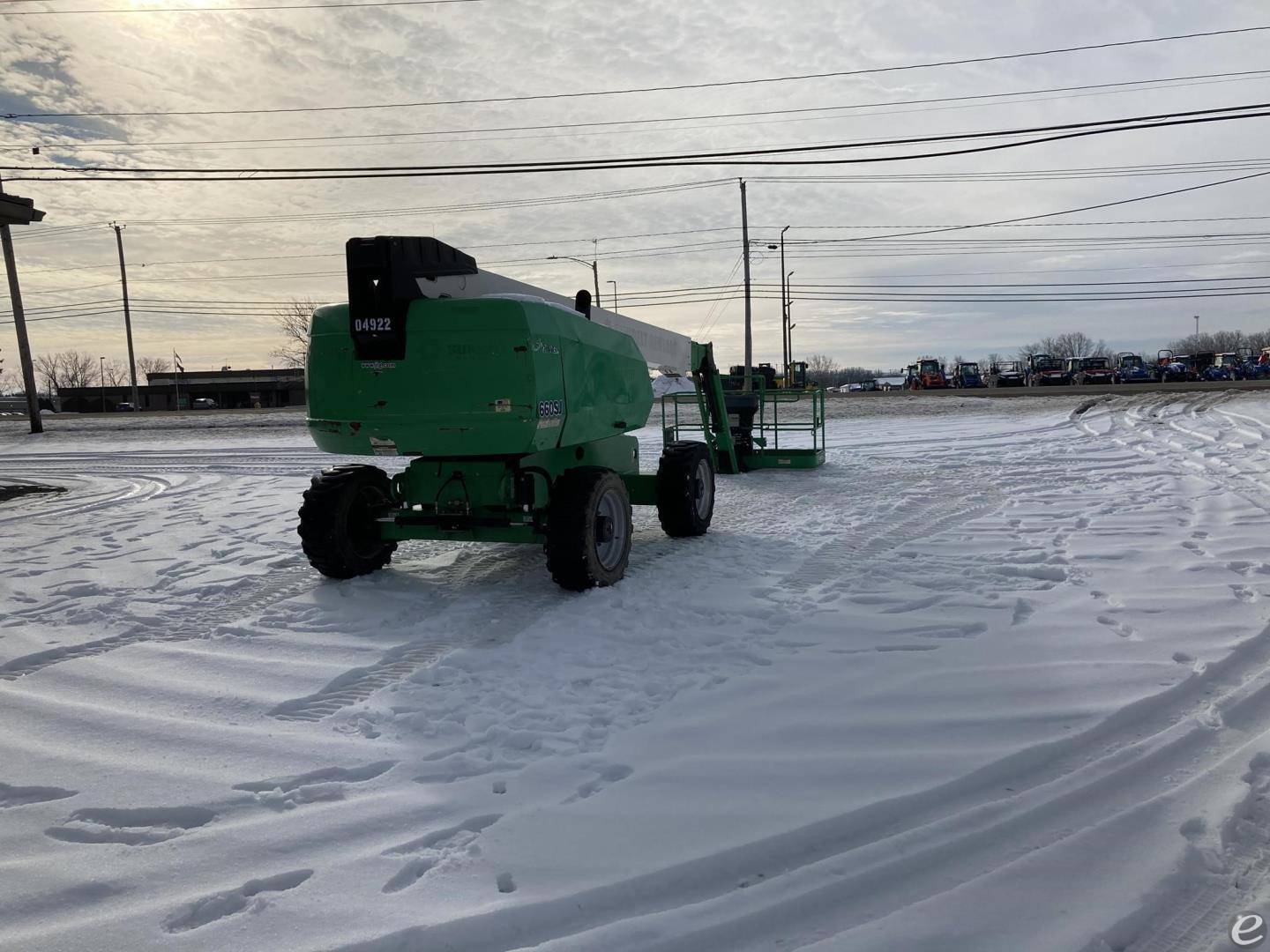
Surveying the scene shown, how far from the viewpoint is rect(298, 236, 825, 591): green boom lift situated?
19.6 feet

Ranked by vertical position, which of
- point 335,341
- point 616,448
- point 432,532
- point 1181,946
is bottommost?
point 1181,946

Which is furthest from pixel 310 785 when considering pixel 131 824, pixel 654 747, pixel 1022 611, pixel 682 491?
pixel 682 491

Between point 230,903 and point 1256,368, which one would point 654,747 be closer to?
point 230,903

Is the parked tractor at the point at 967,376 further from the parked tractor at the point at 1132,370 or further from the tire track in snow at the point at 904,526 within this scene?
the tire track in snow at the point at 904,526

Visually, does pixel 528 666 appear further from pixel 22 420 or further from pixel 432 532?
pixel 22 420

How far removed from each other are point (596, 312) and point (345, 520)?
291 centimetres

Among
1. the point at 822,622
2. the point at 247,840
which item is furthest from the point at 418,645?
the point at 822,622

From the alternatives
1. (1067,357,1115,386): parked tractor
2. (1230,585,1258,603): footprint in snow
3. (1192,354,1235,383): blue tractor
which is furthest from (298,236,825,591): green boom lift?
(1192,354,1235,383): blue tractor

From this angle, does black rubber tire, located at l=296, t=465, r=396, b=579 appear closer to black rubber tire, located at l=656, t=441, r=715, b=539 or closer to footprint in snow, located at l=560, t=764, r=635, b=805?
black rubber tire, located at l=656, t=441, r=715, b=539

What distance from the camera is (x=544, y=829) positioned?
3162mm

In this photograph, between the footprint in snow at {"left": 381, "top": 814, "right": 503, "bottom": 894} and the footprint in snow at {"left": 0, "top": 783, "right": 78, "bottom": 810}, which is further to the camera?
the footprint in snow at {"left": 0, "top": 783, "right": 78, "bottom": 810}

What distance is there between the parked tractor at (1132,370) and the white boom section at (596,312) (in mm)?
44959

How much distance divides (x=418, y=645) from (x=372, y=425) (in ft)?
5.84

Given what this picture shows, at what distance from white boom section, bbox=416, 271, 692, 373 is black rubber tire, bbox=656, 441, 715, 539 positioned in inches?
45.9
